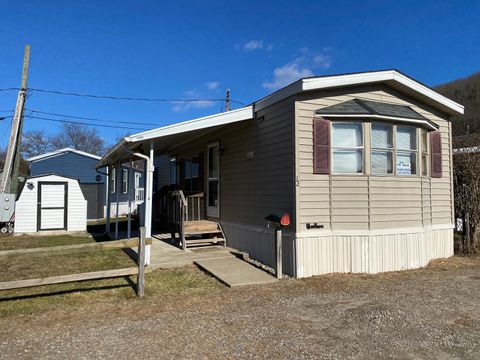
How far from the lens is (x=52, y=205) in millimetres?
14477

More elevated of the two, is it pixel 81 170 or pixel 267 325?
pixel 81 170

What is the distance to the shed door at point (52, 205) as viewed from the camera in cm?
1432

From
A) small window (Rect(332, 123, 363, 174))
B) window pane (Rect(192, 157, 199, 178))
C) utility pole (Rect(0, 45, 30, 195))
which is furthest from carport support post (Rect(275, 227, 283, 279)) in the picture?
utility pole (Rect(0, 45, 30, 195))

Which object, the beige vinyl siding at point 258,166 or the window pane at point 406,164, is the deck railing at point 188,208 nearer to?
the beige vinyl siding at point 258,166

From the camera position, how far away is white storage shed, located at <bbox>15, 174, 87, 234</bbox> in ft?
46.1

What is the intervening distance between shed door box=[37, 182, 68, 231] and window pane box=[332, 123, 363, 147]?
11.2m

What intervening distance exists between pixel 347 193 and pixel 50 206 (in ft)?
38.2

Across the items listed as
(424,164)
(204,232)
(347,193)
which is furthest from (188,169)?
(424,164)

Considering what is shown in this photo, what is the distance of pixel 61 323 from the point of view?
14.9 feet

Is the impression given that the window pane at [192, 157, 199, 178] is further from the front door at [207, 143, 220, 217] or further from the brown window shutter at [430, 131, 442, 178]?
the brown window shutter at [430, 131, 442, 178]

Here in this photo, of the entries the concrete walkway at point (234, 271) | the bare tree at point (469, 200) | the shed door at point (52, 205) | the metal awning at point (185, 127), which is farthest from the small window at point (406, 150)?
the shed door at point (52, 205)

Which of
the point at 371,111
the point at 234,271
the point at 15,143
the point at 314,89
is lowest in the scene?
the point at 234,271

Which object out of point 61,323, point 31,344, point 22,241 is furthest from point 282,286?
point 22,241

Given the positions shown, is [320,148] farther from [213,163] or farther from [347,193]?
[213,163]
